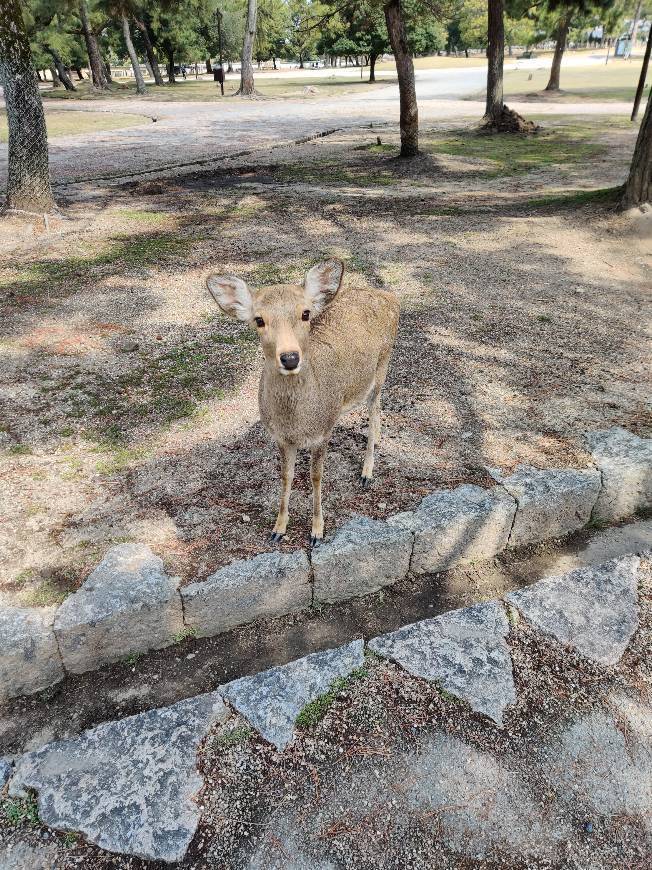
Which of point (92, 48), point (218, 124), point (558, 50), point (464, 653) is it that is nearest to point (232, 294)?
point (464, 653)

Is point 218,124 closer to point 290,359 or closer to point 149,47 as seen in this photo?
point 290,359

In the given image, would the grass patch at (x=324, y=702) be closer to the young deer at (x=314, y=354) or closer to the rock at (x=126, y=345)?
the young deer at (x=314, y=354)

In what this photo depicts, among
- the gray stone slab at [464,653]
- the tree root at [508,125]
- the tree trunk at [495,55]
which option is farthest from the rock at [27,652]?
the tree root at [508,125]

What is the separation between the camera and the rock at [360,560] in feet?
11.3

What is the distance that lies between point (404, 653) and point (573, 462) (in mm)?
2134

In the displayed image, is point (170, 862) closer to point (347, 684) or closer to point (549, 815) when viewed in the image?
point (347, 684)

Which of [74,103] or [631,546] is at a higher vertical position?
[74,103]

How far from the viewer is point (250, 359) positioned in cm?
600

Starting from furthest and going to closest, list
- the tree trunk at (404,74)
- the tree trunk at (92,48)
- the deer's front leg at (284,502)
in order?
1. the tree trunk at (92,48)
2. the tree trunk at (404,74)
3. the deer's front leg at (284,502)

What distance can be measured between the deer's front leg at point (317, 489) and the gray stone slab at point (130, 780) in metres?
1.18

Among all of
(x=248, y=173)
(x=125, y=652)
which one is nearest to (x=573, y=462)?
(x=125, y=652)

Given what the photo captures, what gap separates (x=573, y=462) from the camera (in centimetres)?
432

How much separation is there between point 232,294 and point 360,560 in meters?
1.72

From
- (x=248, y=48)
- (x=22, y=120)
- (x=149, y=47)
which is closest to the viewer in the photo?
(x=22, y=120)
